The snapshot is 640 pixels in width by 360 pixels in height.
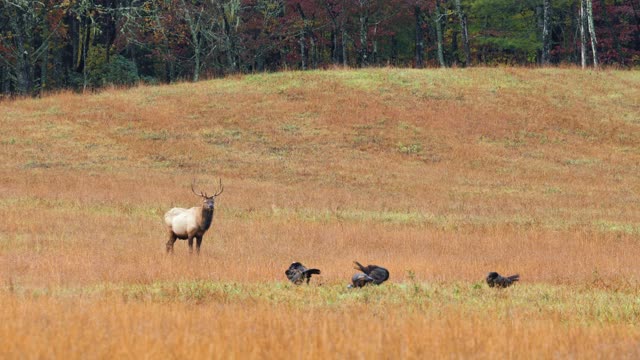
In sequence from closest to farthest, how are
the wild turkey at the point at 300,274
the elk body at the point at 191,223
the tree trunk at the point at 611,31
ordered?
the wild turkey at the point at 300,274 → the elk body at the point at 191,223 → the tree trunk at the point at 611,31

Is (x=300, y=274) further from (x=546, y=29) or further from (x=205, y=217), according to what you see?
(x=546, y=29)

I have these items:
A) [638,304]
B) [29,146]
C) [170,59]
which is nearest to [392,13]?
[170,59]

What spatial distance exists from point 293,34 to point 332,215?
5415 cm

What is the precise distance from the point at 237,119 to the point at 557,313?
39.1 m

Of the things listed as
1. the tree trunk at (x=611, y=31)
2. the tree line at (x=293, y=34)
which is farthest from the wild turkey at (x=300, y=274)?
the tree trunk at (x=611, y=31)

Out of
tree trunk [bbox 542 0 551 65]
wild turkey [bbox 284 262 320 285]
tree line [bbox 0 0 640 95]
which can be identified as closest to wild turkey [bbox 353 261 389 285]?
wild turkey [bbox 284 262 320 285]

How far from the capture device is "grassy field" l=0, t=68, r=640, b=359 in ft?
29.5

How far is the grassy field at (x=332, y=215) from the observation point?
8984mm

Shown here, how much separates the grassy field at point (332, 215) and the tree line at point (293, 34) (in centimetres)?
1532

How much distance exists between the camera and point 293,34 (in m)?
79.7

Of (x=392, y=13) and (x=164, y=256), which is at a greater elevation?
(x=392, y=13)

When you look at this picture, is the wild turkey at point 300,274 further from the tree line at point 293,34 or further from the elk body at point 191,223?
the tree line at point 293,34

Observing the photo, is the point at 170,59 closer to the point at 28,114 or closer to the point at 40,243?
the point at 28,114

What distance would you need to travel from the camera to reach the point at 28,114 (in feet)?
163
